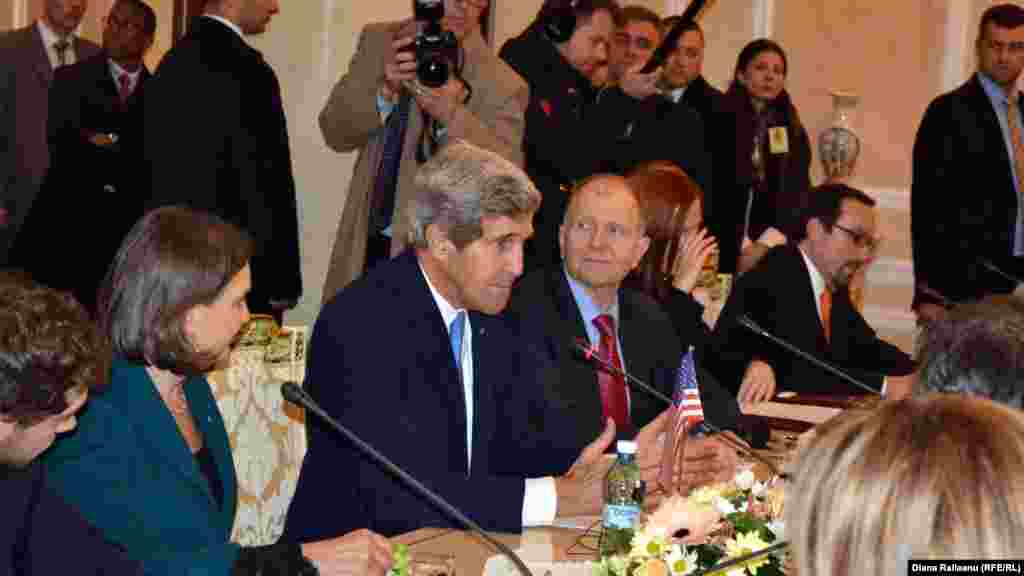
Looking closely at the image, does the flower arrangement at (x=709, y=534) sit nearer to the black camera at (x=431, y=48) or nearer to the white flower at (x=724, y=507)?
the white flower at (x=724, y=507)

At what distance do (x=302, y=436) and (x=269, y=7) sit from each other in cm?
177

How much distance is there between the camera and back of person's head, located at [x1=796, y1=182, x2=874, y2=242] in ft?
16.6

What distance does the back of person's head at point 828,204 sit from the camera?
16.6ft

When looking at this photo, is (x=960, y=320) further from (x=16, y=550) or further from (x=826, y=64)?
(x=826, y=64)

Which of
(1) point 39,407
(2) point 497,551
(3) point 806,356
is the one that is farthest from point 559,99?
(1) point 39,407

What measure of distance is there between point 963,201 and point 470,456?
432 cm

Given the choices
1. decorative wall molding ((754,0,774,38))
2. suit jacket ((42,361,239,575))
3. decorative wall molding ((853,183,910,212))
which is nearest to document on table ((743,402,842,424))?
suit jacket ((42,361,239,575))

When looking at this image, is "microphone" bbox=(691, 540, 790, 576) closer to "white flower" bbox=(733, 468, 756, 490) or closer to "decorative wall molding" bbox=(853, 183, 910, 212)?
"white flower" bbox=(733, 468, 756, 490)

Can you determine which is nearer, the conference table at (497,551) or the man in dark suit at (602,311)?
the conference table at (497,551)

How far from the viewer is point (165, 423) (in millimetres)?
2551

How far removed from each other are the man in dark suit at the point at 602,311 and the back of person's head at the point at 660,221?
0.31 m

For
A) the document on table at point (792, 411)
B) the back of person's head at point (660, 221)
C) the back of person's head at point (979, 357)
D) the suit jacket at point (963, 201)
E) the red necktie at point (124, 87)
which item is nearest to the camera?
the back of person's head at point (979, 357)

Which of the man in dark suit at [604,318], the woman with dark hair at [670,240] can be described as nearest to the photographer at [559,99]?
the woman with dark hair at [670,240]

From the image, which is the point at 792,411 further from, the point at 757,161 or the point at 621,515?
the point at 757,161
